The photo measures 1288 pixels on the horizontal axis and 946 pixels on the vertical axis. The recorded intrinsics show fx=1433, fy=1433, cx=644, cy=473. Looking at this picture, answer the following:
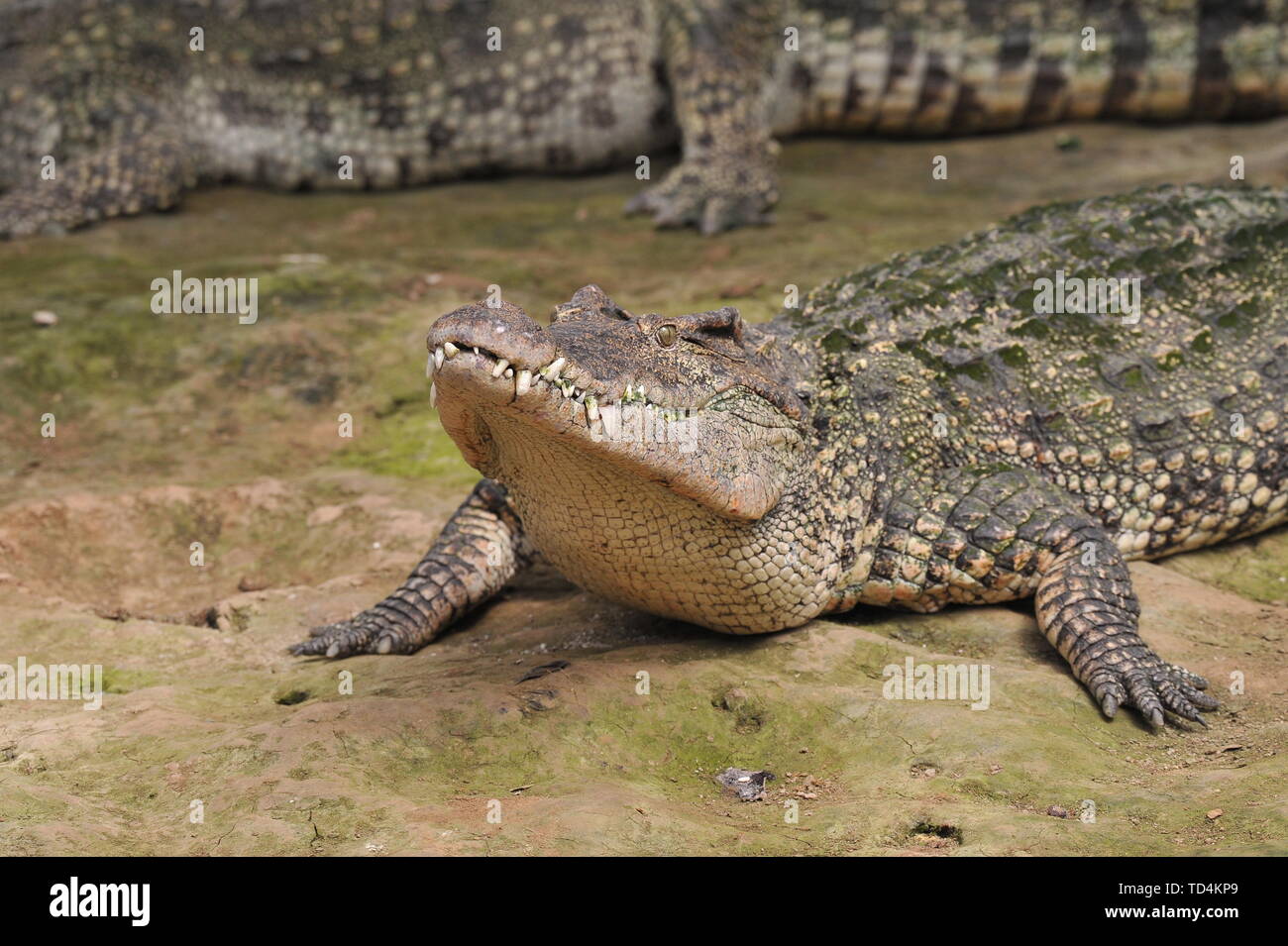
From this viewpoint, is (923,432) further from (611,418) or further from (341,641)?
(341,641)

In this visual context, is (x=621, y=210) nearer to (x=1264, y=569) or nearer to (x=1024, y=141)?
(x=1024, y=141)

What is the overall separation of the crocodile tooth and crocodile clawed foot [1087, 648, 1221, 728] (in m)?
1.78

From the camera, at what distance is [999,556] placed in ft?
16.1

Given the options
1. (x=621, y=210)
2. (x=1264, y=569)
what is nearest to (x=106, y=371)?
(x=621, y=210)

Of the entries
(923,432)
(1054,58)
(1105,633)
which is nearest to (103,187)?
(1054,58)

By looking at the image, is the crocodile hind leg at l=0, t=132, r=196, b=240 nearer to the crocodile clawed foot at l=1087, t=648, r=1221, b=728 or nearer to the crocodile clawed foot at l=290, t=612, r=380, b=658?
the crocodile clawed foot at l=290, t=612, r=380, b=658

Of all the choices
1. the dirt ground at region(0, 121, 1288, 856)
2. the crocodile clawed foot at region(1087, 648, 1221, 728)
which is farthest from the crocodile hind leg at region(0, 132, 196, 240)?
the crocodile clawed foot at region(1087, 648, 1221, 728)

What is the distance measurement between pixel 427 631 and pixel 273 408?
2.33 metres

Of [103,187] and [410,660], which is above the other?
[103,187]

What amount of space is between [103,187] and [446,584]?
5.95 metres

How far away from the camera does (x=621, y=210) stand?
31.9 feet

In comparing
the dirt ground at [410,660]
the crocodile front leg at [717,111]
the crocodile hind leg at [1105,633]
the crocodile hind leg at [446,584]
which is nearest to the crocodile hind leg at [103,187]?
the dirt ground at [410,660]

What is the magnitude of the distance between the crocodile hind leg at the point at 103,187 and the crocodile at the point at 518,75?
Result: 0.09 ft

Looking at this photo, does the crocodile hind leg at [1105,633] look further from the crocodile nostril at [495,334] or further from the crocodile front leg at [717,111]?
the crocodile front leg at [717,111]
